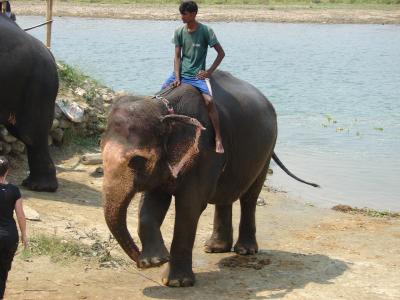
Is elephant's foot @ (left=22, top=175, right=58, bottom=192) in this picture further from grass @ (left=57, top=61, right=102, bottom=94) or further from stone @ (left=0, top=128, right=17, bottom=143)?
grass @ (left=57, top=61, right=102, bottom=94)

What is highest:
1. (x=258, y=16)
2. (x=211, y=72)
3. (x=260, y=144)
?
(x=211, y=72)

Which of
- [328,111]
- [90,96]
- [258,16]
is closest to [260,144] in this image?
[90,96]

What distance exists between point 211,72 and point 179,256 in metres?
1.67

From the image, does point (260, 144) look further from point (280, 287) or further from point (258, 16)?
point (258, 16)

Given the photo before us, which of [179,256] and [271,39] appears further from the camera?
[271,39]

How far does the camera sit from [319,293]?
7523mm

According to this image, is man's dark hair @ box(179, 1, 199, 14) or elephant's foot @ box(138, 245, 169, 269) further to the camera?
man's dark hair @ box(179, 1, 199, 14)

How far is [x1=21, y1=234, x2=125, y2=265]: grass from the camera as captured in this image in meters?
7.61

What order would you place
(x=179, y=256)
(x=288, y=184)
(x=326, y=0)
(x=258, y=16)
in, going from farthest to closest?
(x=326, y=0)
(x=258, y=16)
(x=288, y=184)
(x=179, y=256)

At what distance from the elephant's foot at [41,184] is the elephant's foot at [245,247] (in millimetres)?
2537

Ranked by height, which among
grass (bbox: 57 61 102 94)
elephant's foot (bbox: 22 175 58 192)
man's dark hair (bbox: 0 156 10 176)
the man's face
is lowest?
elephant's foot (bbox: 22 175 58 192)

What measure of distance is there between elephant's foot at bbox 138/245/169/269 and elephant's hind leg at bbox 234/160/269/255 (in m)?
1.91

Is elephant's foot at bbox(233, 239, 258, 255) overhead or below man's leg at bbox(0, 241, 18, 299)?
below

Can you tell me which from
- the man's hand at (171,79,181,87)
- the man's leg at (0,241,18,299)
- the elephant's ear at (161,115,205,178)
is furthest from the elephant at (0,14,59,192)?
the man's leg at (0,241,18,299)
